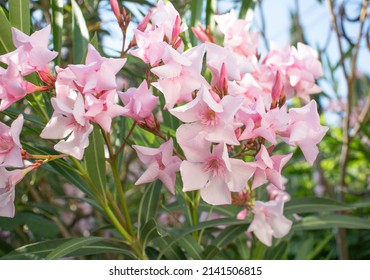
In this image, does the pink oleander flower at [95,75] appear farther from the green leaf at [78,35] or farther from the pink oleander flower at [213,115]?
the green leaf at [78,35]

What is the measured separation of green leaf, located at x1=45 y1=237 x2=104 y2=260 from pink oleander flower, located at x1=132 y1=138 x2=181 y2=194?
0.17m

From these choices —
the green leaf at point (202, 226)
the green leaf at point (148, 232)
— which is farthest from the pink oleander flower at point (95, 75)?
the green leaf at point (202, 226)

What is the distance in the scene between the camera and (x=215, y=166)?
2.87 ft

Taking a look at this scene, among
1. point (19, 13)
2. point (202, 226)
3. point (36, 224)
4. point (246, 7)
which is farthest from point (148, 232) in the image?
point (246, 7)

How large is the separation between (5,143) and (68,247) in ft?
0.75

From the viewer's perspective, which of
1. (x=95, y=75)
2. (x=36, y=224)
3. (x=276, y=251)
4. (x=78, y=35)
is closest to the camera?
(x=95, y=75)

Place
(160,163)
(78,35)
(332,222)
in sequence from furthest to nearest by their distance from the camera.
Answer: (332,222), (78,35), (160,163)

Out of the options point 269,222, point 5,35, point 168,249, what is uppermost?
point 5,35

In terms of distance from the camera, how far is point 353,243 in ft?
8.14

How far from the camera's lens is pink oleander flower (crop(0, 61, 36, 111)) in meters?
0.83

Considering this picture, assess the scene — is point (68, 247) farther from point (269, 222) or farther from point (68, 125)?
point (269, 222)

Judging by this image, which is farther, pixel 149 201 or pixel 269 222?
pixel 149 201
